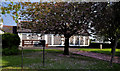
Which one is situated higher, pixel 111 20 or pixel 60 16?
pixel 60 16

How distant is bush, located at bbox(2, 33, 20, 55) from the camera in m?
12.8

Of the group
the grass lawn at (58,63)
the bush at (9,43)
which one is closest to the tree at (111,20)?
the grass lawn at (58,63)

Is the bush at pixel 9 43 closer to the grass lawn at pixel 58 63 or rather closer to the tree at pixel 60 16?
the grass lawn at pixel 58 63

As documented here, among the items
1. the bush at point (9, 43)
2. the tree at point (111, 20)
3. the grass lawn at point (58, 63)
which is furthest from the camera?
A: the bush at point (9, 43)

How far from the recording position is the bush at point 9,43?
1276 cm

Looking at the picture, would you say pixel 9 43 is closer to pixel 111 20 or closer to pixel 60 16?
pixel 60 16

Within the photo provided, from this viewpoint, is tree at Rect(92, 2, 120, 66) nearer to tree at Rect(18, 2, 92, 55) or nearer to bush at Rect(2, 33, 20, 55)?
tree at Rect(18, 2, 92, 55)

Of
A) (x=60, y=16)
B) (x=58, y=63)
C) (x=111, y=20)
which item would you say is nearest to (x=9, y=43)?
(x=60, y=16)

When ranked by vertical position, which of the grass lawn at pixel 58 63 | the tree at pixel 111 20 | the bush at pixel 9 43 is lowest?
the grass lawn at pixel 58 63

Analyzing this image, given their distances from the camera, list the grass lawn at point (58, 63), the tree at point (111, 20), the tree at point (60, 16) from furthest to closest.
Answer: the tree at point (60, 16) → the tree at point (111, 20) → the grass lawn at point (58, 63)

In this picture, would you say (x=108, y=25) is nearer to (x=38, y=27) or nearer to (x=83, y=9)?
(x=83, y=9)

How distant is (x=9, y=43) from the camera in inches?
512

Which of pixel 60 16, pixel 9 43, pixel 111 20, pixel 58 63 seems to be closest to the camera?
pixel 111 20

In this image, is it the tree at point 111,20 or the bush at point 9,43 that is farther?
the bush at point 9,43
